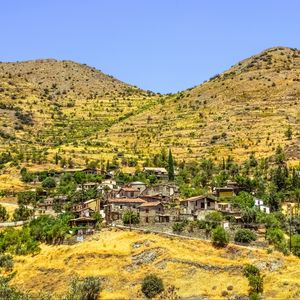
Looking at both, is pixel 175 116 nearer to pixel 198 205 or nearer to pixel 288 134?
pixel 288 134

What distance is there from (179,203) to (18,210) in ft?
67.9

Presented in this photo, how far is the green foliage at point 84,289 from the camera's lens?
6031 centimetres

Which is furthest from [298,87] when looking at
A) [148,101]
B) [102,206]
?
[102,206]

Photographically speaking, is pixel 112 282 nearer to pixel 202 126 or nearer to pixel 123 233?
pixel 123 233

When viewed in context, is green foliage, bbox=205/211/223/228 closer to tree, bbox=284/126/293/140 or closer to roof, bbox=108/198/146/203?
roof, bbox=108/198/146/203

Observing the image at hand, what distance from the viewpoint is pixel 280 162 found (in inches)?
4284

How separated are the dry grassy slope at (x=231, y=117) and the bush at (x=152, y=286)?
5744cm

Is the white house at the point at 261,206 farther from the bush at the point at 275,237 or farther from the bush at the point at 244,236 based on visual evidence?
the bush at the point at 244,236

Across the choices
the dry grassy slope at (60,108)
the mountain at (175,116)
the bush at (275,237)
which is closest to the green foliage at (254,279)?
the bush at (275,237)

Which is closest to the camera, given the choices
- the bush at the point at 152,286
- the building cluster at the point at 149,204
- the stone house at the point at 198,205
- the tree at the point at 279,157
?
the bush at the point at 152,286

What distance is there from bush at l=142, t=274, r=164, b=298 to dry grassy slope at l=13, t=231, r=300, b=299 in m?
0.96

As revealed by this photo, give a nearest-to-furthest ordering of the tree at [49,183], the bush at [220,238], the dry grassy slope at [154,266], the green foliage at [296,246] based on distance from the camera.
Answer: the dry grassy slope at [154,266], the green foliage at [296,246], the bush at [220,238], the tree at [49,183]

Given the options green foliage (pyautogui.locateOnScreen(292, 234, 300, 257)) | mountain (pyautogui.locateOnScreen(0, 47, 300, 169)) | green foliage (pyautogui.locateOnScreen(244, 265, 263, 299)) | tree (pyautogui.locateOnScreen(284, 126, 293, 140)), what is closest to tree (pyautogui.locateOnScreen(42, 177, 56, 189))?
mountain (pyautogui.locateOnScreen(0, 47, 300, 169))

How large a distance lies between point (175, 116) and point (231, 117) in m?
14.7
